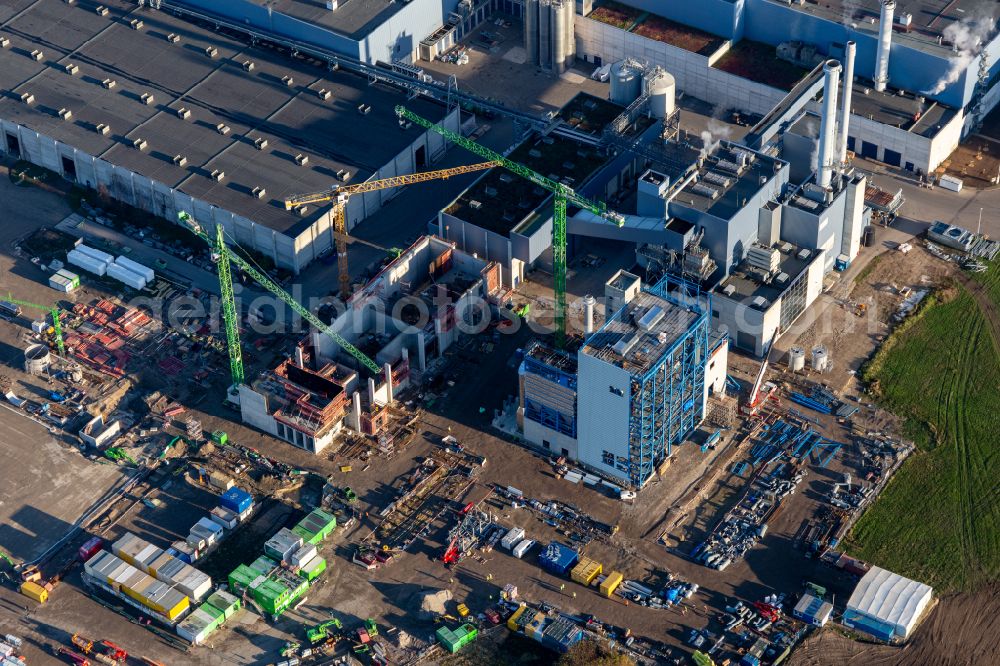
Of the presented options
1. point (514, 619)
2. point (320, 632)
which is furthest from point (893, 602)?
point (320, 632)

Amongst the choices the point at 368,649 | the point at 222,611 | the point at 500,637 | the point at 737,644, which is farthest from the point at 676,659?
the point at 222,611

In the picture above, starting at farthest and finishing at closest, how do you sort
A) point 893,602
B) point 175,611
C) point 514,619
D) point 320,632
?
point 175,611, point 514,619, point 320,632, point 893,602

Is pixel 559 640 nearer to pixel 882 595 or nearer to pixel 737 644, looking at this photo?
pixel 737 644

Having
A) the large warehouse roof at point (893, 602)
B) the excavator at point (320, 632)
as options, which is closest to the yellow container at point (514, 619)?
the excavator at point (320, 632)

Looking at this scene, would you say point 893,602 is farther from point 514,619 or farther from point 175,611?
point 175,611

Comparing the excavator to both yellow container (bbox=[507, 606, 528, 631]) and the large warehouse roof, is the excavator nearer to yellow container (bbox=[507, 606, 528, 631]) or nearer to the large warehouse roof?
yellow container (bbox=[507, 606, 528, 631])

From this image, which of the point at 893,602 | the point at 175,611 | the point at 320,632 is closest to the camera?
the point at 893,602

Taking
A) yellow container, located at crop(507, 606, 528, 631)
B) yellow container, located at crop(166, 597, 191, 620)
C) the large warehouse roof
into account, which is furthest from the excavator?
the large warehouse roof
